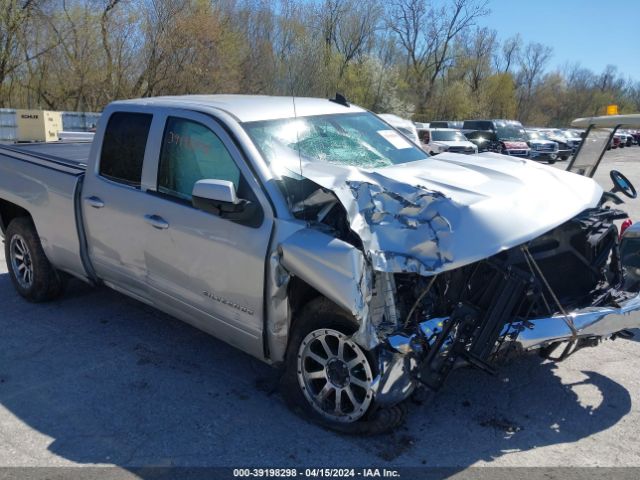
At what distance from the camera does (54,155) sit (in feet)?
18.0

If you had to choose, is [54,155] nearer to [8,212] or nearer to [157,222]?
[8,212]

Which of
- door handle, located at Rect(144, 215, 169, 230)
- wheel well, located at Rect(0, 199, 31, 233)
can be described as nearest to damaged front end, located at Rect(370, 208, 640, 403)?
door handle, located at Rect(144, 215, 169, 230)

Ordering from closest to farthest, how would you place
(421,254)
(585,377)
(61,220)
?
1. (421,254)
2. (585,377)
3. (61,220)

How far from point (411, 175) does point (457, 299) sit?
84 cm

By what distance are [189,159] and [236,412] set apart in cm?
172

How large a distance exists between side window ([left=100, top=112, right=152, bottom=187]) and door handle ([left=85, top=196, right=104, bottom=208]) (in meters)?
0.19

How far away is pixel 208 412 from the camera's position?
3660 mm

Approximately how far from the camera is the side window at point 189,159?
3.78 metres

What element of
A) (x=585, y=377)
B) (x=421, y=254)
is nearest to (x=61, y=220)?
(x=421, y=254)

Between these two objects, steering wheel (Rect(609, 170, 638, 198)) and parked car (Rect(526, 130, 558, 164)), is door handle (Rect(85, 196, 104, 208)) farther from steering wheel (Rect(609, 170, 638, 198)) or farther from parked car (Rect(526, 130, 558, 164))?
parked car (Rect(526, 130, 558, 164))

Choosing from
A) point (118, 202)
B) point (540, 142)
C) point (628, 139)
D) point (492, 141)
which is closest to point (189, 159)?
point (118, 202)

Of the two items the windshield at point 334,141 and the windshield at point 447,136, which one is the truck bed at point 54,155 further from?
the windshield at point 447,136

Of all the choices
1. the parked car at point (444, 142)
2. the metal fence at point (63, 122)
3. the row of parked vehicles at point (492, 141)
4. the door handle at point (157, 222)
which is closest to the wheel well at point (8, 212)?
the door handle at point (157, 222)

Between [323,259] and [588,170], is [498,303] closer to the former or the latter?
[323,259]
